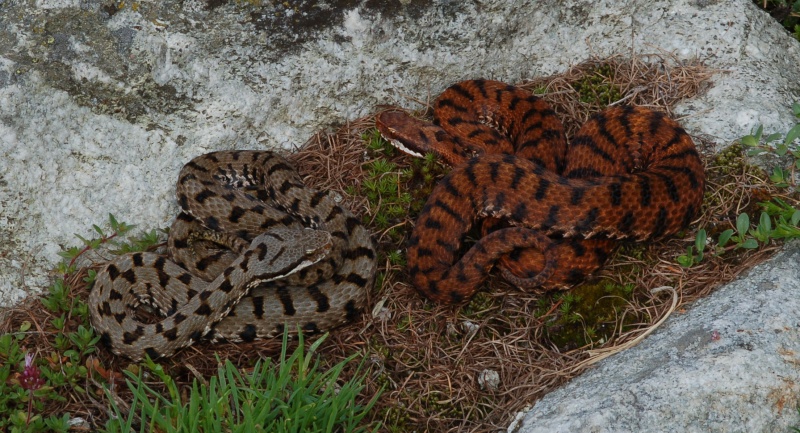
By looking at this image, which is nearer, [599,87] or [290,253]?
[290,253]

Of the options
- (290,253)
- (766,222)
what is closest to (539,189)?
(766,222)

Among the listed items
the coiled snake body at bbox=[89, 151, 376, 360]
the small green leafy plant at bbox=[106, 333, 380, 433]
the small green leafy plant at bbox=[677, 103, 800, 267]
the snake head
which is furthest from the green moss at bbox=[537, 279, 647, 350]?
the snake head

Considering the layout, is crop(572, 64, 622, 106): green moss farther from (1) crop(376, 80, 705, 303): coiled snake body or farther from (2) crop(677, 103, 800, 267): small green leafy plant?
(2) crop(677, 103, 800, 267): small green leafy plant

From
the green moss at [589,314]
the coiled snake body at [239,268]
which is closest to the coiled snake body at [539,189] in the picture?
the green moss at [589,314]

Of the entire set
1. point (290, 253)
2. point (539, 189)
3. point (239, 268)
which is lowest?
point (239, 268)

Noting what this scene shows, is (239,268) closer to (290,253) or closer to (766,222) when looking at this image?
(290,253)
